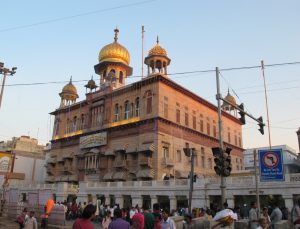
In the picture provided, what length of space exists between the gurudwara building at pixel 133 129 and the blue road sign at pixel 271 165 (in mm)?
18482

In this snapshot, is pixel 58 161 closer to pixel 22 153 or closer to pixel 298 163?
pixel 22 153

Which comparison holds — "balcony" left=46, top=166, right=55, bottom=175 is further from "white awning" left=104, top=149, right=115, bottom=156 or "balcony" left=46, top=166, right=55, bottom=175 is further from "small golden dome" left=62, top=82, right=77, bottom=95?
"white awning" left=104, top=149, right=115, bottom=156

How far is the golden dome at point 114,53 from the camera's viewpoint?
50016 mm

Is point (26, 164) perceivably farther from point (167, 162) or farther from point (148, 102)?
point (167, 162)

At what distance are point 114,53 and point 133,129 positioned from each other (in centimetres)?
1694

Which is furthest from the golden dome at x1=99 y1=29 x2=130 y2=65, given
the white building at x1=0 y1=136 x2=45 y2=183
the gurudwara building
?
the white building at x1=0 y1=136 x2=45 y2=183

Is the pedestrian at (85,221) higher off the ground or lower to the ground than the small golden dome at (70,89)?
lower

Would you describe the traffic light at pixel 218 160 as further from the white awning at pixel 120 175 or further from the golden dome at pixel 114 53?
the golden dome at pixel 114 53

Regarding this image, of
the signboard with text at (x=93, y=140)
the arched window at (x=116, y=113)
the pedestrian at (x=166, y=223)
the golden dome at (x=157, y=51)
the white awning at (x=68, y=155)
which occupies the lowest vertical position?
the pedestrian at (x=166, y=223)

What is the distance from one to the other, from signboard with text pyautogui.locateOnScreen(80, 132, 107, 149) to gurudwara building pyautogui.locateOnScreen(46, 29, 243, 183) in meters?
0.11

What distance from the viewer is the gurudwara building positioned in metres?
36.3

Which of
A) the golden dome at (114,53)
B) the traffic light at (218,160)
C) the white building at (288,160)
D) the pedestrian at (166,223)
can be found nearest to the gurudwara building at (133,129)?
the golden dome at (114,53)

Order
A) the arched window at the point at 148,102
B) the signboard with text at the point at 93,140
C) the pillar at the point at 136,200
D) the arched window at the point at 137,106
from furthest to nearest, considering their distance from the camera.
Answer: the signboard with text at the point at 93,140 < the arched window at the point at 137,106 < the arched window at the point at 148,102 < the pillar at the point at 136,200

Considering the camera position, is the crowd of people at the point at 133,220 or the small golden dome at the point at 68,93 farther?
the small golden dome at the point at 68,93
